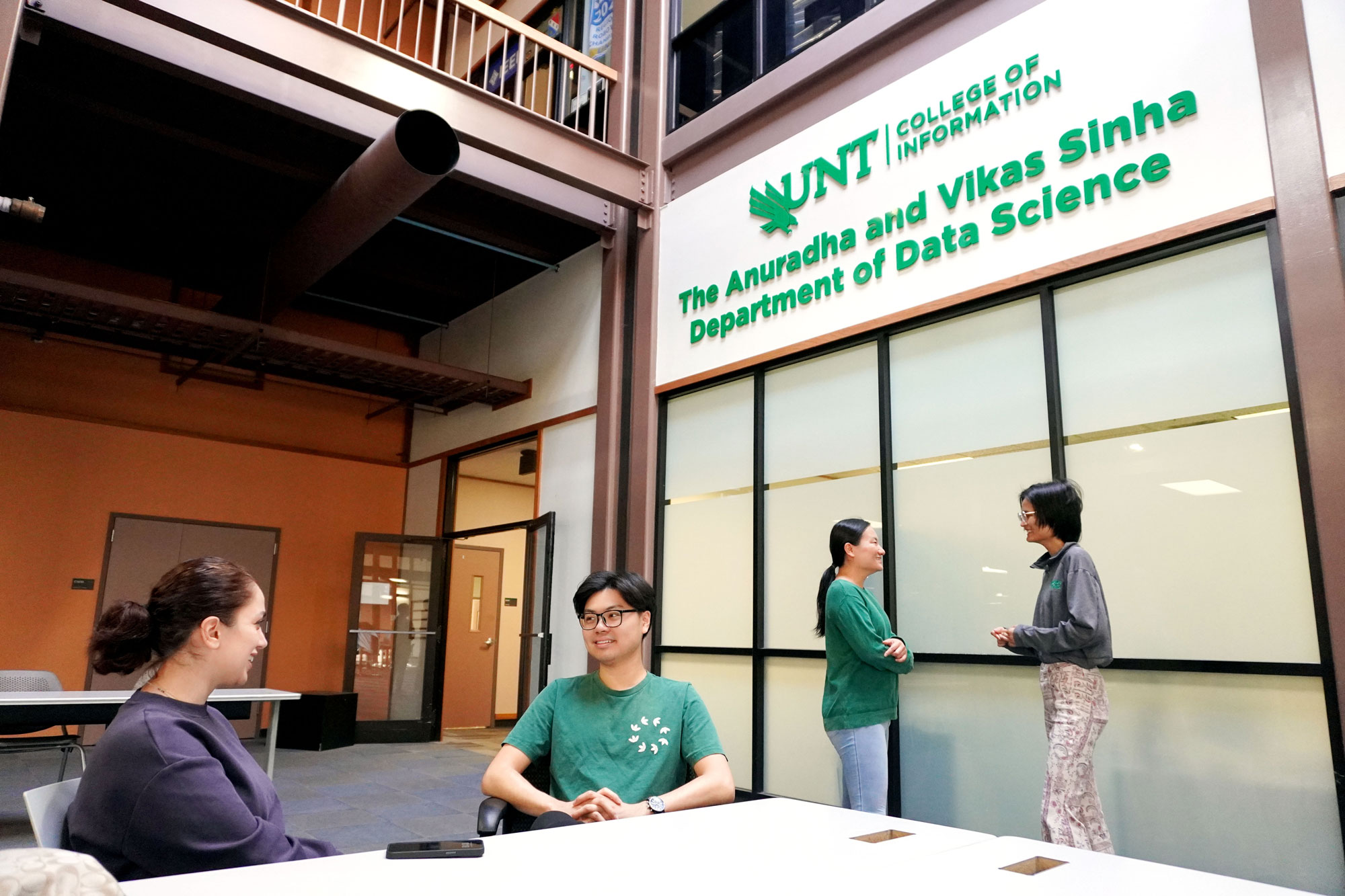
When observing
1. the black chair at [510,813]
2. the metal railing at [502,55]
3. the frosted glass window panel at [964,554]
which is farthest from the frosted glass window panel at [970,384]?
the metal railing at [502,55]

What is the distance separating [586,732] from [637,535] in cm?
366

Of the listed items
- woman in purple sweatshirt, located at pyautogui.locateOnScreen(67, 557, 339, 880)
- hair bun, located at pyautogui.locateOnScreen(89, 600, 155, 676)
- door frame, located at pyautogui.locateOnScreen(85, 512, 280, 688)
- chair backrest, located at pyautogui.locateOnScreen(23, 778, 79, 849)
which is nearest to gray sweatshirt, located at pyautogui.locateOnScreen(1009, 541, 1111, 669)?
woman in purple sweatshirt, located at pyautogui.locateOnScreen(67, 557, 339, 880)

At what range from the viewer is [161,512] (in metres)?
7.98

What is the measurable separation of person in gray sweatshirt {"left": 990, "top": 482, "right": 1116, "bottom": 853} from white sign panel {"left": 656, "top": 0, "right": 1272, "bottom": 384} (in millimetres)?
1576

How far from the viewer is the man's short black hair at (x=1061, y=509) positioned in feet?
10.1

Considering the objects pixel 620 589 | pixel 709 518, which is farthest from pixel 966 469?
pixel 620 589

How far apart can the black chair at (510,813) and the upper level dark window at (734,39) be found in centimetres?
458

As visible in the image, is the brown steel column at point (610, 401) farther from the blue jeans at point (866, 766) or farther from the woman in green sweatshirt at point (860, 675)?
the blue jeans at point (866, 766)

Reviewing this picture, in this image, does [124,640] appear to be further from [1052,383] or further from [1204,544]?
[1052,383]

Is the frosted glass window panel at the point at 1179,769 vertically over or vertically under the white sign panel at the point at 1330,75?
under

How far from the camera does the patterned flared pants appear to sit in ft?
9.20

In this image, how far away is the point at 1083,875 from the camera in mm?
1301

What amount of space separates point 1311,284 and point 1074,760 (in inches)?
78.1

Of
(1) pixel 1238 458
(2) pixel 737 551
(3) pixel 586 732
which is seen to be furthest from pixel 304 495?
(1) pixel 1238 458
